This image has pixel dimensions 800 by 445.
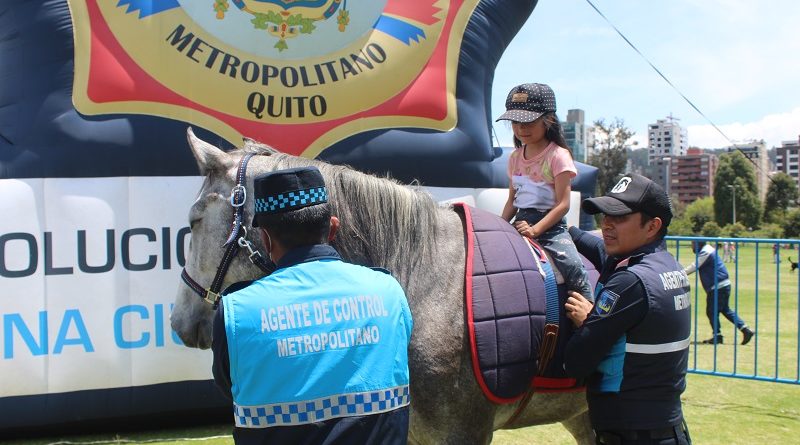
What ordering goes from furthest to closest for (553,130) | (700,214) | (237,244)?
(700,214) < (553,130) < (237,244)

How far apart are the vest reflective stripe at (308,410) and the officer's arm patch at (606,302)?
92cm

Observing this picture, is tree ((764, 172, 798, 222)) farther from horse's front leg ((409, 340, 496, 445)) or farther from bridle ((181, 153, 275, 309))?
bridle ((181, 153, 275, 309))

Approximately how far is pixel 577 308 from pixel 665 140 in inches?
6366

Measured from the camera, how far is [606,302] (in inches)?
83.6

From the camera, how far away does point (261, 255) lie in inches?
82.1

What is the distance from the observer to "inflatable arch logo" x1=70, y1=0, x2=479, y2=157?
14.8 feet

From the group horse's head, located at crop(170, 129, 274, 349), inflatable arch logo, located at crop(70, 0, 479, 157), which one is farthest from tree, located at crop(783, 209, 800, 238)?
horse's head, located at crop(170, 129, 274, 349)

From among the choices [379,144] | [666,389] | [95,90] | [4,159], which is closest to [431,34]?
[379,144]

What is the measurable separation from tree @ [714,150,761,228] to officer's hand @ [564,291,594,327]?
6876 cm

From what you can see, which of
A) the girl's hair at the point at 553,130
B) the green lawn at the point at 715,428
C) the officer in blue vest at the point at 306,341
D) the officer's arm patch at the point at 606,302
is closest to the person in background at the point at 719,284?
the green lawn at the point at 715,428

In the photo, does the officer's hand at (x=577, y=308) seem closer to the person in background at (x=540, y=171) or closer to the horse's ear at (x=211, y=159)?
the person in background at (x=540, y=171)

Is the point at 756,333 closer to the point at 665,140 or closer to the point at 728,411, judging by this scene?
the point at 728,411

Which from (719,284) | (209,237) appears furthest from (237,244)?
(719,284)

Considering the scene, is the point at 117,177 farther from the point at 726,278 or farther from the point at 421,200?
the point at 726,278
